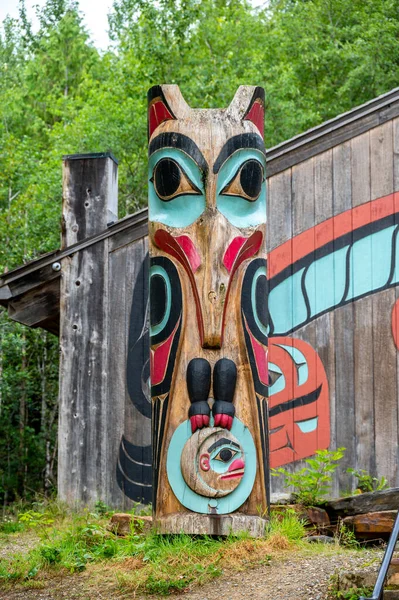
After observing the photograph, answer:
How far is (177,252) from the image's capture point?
291 inches

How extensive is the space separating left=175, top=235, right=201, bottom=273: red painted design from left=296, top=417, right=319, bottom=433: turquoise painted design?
331 cm

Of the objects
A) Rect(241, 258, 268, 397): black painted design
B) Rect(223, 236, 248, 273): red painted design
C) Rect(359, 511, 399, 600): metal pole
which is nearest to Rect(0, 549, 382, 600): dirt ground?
Rect(359, 511, 399, 600): metal pole

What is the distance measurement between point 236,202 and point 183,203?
0.41 metres

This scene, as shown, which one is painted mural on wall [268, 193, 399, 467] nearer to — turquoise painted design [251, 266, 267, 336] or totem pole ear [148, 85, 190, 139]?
turquoise painted design [251, 266, 267, 336]

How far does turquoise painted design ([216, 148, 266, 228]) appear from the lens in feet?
24.2

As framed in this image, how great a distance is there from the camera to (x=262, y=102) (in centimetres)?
778

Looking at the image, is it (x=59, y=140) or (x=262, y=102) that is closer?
(x=262, y=102)

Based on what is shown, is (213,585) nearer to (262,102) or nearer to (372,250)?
(262,102)

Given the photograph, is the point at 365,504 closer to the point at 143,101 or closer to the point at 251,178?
the point at 251,178

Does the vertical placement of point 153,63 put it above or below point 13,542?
above

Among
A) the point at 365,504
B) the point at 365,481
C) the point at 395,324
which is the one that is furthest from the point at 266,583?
the point at 395,324

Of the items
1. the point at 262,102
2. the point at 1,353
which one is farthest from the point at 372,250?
the point at 1,353

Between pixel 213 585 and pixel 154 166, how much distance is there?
3.22 metres

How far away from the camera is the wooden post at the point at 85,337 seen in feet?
34.0
